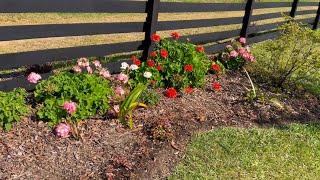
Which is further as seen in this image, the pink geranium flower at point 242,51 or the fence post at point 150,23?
the pink geranium flower at point 242,51

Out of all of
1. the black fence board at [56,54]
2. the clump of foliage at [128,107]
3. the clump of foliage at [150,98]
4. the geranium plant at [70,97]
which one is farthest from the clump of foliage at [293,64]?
the geranium plant at [70,97]

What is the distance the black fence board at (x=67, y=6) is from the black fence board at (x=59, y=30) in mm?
194

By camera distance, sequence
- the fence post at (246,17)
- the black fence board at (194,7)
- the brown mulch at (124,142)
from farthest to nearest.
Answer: the fence post at (246,17)
the black fence board at (194,7)
the brown mulch at (124,142)

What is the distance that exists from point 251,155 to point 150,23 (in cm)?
265

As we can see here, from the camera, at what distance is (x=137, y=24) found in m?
6.68

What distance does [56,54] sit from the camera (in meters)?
5.72

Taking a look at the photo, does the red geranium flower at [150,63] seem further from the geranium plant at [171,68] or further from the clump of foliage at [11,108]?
the clump of foliage at [11,108]

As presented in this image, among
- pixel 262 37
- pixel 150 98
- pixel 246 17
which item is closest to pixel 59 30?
pixel 150 98

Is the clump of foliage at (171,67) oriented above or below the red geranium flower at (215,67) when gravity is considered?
above

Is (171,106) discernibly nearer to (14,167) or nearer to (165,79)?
(165,79)

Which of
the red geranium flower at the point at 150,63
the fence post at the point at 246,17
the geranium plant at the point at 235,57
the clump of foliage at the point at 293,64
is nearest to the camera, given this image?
the red geranium flower at the point at 150,63

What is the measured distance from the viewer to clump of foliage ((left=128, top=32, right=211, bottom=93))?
625cm

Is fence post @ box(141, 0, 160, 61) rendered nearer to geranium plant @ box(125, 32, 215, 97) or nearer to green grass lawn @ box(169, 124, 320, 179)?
geranium plant @ box(125, 32, 215, 97)

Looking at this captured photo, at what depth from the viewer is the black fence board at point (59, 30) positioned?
5.07 m
